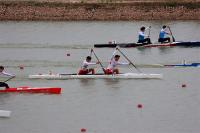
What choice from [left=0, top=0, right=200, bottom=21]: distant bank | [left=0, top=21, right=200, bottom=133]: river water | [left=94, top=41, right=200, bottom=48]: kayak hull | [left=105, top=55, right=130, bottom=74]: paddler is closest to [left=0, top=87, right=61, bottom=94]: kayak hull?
[left=0, top=21, right=200, bottom=133]: river water

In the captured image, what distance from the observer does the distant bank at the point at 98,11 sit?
5009 centimetres

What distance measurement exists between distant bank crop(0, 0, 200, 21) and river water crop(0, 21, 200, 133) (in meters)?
6.57

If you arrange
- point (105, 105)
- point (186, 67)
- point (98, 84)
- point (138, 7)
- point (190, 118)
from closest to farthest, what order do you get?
1. point (190, 118)
2. point (105, 105)
3. point (98, 84)
4. point (186, 67)
5. point (138, 7)

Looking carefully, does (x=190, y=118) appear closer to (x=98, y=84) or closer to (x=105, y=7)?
→ (x=98, y=84)

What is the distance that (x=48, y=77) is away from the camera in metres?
30.1

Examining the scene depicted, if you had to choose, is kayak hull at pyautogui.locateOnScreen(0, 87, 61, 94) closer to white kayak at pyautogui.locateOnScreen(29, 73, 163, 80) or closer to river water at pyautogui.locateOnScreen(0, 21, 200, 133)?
river water at pyautogui.locateOnScreen(0, 21, 200, 133)

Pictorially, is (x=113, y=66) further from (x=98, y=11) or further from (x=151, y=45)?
(x=98, y=11)

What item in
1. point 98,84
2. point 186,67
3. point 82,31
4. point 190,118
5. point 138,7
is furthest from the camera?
point 138,7

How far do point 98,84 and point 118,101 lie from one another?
3.15 m

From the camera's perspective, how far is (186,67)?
32.0 meters

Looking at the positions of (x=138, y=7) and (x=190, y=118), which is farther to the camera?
(x=138, y=7)

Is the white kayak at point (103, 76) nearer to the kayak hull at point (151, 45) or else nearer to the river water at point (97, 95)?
the river water at point (97, 95)

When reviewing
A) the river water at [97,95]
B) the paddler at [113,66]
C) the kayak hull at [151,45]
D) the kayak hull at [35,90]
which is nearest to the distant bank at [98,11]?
the river water at [97,95]

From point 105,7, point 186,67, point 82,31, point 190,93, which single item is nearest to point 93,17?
point 105,7
